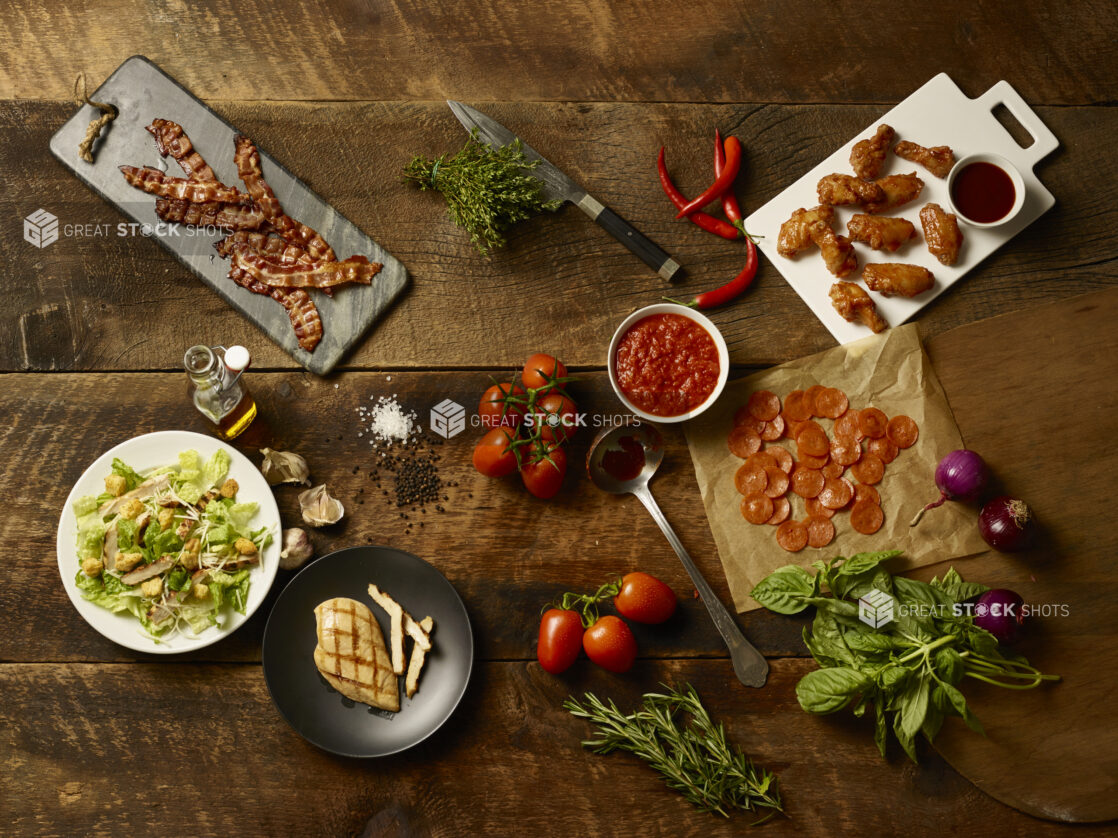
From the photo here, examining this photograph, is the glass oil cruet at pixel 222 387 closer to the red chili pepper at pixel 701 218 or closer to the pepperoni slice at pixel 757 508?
the red chili pepper at pixel 701 218

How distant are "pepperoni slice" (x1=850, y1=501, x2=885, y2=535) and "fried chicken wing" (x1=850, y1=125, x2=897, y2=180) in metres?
1.15

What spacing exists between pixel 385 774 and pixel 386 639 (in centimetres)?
44

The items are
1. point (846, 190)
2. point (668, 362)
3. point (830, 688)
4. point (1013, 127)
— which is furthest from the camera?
point (1013, 127)

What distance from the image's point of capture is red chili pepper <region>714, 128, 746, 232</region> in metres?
2.78

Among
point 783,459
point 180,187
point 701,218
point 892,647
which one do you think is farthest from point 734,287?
point 180,187

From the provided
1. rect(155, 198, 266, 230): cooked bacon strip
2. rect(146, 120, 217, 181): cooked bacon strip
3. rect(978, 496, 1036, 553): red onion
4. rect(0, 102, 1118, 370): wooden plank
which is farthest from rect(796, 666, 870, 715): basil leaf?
rect(146, 120, 217, 181): cooked bacon strip

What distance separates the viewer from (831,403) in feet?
8.84

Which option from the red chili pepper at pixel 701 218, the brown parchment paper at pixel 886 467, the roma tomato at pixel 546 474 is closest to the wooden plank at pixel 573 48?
the red chili pepper at pixel 701 218

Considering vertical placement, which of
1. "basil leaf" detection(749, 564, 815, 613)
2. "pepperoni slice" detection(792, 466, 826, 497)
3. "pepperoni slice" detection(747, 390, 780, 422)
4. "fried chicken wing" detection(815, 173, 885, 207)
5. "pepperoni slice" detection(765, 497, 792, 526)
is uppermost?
"fried chicken wing" detection(815, 173, 885, 207)

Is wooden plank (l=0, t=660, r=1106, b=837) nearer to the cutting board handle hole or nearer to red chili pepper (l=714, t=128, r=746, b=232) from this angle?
red chili pepper (l=714, t=128, r=746, b=232)

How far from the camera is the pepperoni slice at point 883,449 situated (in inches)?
105

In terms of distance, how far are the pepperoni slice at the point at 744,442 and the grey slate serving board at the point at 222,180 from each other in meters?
1.27

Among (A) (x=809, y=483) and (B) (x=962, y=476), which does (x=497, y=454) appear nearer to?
(A) (x=809, y=483)

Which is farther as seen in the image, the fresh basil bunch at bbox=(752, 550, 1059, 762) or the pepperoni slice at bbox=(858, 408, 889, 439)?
the pepperoni slice at bbox=(858, 408, 889, 439)
